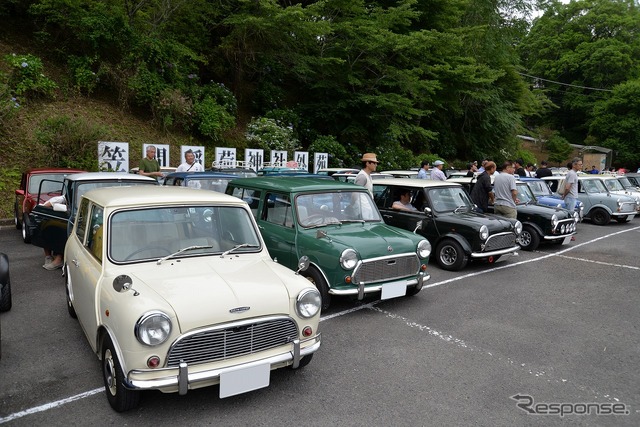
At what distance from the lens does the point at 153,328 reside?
119 inches

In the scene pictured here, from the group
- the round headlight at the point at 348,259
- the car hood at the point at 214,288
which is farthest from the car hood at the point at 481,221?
the car hood at the point at 214,288

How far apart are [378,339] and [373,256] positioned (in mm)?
1048

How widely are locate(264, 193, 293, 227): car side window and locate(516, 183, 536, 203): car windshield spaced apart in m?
6.99

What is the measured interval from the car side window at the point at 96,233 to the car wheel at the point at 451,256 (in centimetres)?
586

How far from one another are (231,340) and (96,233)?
6.05ft

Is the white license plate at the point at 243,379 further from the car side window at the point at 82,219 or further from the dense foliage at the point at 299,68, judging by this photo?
the dense foliage at the point at 299,68

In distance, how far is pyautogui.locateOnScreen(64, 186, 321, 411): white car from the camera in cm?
305

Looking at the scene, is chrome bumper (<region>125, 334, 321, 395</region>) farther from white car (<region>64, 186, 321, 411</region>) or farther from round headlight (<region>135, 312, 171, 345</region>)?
round headlight (<region>135, 312, 171, 345</region>)

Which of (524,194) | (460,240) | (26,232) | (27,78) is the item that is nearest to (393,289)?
(460,240)

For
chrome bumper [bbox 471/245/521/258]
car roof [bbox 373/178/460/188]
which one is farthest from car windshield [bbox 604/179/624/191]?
car roof [bbox 373/178/460/188]

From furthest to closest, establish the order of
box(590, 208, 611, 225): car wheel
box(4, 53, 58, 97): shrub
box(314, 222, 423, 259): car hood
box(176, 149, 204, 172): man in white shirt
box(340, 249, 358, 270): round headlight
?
1. box(590, 208, 611, 225): car wheel
2. box(4, 53, 58, 97): shrub
3. box(176, 149, 204, 172): man in white shirt
4. box(314, 222, 423, 259): car hood
5. box(340, 249, 358, 270): round headlight

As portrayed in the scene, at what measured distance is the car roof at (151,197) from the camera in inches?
157

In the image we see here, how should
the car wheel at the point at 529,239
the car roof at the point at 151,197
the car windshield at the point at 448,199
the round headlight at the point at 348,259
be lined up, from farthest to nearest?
the car wheel at the point at 529,239 → the car windshield at the point at 448,199 → the round headlight at the point at 348,259 → the car roof at the point at 151,197

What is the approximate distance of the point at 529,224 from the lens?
10.0 metres
